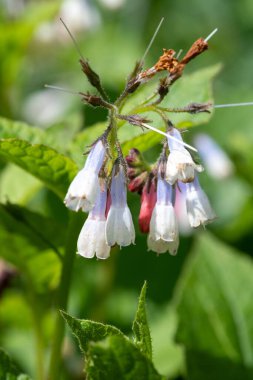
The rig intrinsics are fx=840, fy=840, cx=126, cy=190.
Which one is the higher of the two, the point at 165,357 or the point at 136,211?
the point at 136,211

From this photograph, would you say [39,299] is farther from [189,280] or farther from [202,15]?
[202,15]

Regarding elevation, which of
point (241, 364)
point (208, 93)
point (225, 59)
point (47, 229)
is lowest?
point (241, 364)

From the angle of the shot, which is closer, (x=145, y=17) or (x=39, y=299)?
(x=39, y=299)

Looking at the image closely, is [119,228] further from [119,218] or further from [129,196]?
[129,196]

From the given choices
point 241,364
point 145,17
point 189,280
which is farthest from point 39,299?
point 145,17

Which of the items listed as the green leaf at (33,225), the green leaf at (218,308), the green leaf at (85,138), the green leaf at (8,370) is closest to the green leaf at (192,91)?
the green leaf at (85,138)

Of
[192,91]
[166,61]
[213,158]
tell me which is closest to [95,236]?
[166,61]
